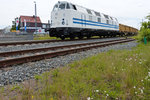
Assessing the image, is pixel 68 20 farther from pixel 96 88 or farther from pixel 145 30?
pixel 96 88

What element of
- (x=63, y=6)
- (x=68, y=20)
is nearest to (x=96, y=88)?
(x=68, y=20)

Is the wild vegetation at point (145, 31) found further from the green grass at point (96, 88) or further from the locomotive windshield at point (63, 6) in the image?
the green grass at point (96, 88)

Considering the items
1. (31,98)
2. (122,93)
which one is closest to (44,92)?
(31,98)

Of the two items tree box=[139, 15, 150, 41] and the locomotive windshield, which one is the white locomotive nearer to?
the locomotive windshield

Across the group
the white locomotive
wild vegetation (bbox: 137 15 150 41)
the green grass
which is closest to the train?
the white locomotive

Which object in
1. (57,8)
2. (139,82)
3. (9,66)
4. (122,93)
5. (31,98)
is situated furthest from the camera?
(57,8)

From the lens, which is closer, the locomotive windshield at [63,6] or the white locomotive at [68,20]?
the white locomotive at [68,20]

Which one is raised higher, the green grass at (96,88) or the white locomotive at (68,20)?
the white locomotive at (68,20)

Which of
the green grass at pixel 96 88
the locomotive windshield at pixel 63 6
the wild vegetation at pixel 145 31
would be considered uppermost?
the locomotive windshield at pixel 63 6

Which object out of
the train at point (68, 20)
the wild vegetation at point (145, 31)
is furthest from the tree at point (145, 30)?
the train at point (68, 20)

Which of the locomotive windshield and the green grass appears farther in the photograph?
the locomotive windshield

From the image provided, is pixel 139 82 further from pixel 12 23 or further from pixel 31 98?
pixel 12 23

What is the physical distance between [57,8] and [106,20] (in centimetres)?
954

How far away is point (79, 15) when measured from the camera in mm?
13867
